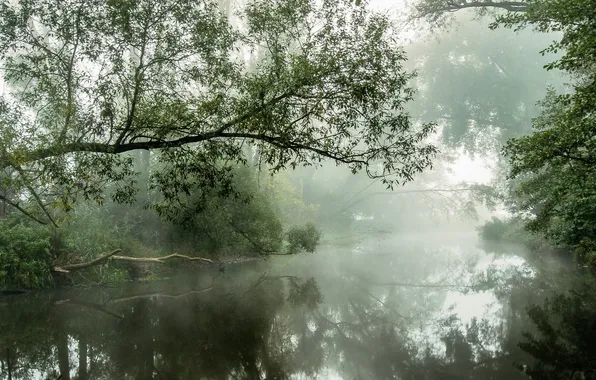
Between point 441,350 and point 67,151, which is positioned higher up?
point 67,151

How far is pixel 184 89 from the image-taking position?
11.0 meters

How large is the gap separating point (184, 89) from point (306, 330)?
7005 millimetres

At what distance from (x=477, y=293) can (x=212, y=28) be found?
12.9 meters

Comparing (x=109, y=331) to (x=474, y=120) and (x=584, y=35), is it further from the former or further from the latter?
(x=474, y=120)

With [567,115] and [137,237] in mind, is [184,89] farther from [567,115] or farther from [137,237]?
[137,237]

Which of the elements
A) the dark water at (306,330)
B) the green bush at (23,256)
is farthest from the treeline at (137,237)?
the dark water at (306,330)

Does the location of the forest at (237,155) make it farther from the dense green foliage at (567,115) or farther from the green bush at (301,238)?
the green bush at (301,238)

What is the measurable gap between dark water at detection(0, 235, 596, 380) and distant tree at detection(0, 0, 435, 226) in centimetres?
341

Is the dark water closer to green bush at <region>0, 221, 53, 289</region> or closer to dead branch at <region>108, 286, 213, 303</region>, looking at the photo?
dead branch at <region>108, 286, 213, 303</region>

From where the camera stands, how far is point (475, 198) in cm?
4041

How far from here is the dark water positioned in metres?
8.02

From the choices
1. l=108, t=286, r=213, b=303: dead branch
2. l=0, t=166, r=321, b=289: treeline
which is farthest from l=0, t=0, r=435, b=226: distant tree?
l=108, t=286, r=213, b=303: dead branch

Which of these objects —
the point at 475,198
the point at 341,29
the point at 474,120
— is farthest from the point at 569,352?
the point at 474,120

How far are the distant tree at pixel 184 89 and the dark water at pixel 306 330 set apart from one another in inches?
134
